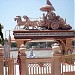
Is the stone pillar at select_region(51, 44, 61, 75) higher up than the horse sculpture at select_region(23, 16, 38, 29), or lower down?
lower down

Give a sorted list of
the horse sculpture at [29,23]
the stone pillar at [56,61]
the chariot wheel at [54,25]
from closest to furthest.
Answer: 1. the stone pillar at [56,61]
2. the horse sculpture at [29,23]
3. the chariot wheel at [54,25]

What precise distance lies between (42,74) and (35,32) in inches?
336

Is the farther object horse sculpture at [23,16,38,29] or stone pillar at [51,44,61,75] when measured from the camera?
horse sculpture at [23,16,38,29]

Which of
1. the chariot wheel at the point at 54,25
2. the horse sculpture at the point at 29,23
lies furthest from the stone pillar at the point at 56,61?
the chariot wheel at the point at 54,25

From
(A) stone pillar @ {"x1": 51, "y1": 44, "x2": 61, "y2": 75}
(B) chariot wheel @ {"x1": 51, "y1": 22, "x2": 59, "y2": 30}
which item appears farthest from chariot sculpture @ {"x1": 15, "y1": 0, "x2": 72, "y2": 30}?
(A) stone pillar @ {"x1": 51, "y1": 44, "x2": 61, "y2": 75}

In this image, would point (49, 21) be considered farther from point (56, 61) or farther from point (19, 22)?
point (56, 61)

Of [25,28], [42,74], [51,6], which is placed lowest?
[42,74]

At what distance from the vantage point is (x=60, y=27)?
14727mm

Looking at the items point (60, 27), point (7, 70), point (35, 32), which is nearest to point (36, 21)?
point (35, 32)

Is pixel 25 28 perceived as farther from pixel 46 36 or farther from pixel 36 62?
pixel 36 62

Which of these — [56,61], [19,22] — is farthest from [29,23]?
[56,61]

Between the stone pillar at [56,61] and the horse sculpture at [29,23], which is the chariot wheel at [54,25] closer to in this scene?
the horse sculpture at [29,23]

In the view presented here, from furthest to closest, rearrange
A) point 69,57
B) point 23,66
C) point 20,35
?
point 20,35 → point 69,57 → point 23,66

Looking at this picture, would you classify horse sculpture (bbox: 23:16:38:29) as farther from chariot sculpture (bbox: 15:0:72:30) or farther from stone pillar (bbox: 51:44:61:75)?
stone pillar (bbox: 51:44:61:75)
